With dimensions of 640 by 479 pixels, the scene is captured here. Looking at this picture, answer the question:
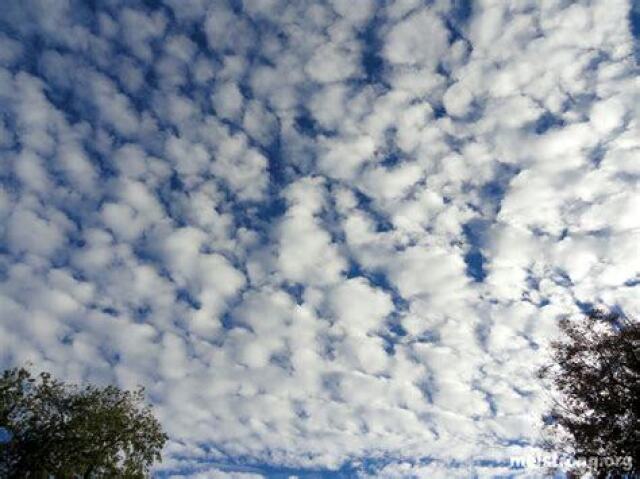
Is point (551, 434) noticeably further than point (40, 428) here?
No

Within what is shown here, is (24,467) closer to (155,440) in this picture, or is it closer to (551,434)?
(155,440)

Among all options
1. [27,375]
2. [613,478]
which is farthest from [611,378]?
[27,375]

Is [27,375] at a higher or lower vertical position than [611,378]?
higher

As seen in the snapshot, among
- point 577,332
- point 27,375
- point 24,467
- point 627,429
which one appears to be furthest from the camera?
point 27,375

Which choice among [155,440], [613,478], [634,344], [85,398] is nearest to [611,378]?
[634,344]

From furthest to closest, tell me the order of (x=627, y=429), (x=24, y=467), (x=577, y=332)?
1. (x=24, y=467)
2. (x=577, y=332)
3. (x=627, y=429)

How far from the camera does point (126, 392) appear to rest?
56.5 metres

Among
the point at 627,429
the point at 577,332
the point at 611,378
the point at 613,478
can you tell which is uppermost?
the point at 577,332

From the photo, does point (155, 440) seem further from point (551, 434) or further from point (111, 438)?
point (551, 434)

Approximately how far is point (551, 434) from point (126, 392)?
135 feet

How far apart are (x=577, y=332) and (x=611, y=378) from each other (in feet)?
13.0

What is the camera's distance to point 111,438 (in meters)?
53.5

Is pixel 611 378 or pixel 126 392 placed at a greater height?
pixel 126 392

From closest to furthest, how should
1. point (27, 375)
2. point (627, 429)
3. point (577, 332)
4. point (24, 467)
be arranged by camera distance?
point (627, 429) → point (577, 332) → point (24, 467) → point (27, 375)
